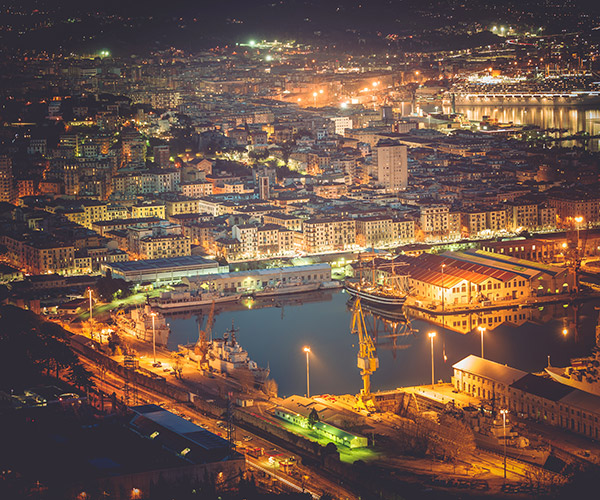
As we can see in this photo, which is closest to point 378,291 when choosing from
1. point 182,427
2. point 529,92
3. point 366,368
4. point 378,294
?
point 378,294

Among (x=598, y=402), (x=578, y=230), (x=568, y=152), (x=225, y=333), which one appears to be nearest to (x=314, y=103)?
(x=568, y=152)

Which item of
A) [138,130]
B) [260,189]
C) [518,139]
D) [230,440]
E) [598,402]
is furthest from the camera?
[518,139]

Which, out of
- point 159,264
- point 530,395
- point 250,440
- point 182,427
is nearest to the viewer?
point 182,427

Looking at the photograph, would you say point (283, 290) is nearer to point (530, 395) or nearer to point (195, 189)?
point (195, 189)

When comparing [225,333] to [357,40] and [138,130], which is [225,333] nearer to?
[138,130]

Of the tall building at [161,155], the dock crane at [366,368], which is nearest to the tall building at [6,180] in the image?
the tall building at [161,155]

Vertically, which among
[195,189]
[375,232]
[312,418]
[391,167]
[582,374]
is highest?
[391,167]
